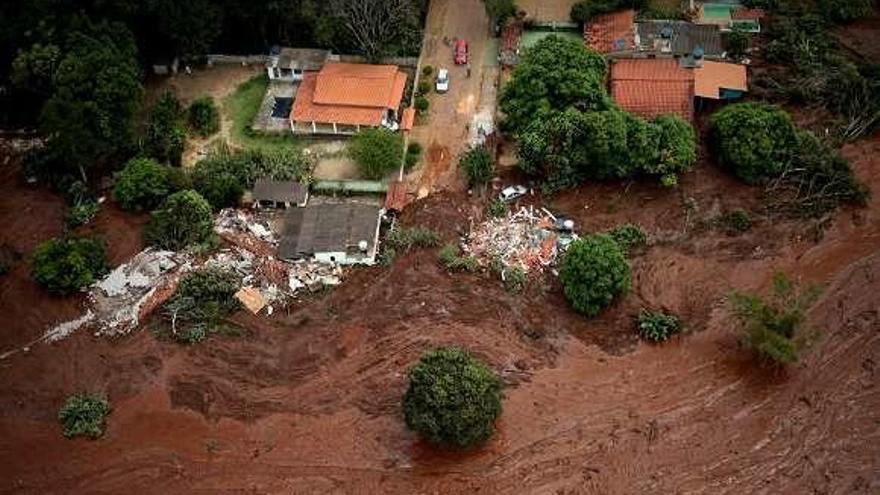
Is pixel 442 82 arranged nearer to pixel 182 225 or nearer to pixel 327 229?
pixel 327 229

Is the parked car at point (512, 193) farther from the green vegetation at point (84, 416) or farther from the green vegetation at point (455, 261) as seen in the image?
the green vegetation at point (84, 416)

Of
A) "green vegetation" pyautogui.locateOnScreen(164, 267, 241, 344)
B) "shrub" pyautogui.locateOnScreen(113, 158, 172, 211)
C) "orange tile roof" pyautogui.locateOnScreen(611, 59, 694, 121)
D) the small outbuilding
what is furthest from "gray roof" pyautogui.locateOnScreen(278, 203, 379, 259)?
"orange tile roof" pyautogui.locateOnScreen(611, 59, 694, 121)

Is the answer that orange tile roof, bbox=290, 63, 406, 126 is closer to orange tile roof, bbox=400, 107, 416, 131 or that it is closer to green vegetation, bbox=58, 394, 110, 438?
orange tile roof, bbox=400, 107, 416, 131

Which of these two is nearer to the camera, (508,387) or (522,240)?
(508,387)

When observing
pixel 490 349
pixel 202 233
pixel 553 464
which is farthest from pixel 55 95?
pixel 553 464

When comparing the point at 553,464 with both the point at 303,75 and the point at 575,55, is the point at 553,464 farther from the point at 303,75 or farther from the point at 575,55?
the point at 303,75

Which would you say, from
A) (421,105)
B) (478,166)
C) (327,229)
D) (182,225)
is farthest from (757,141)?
(182,225)
